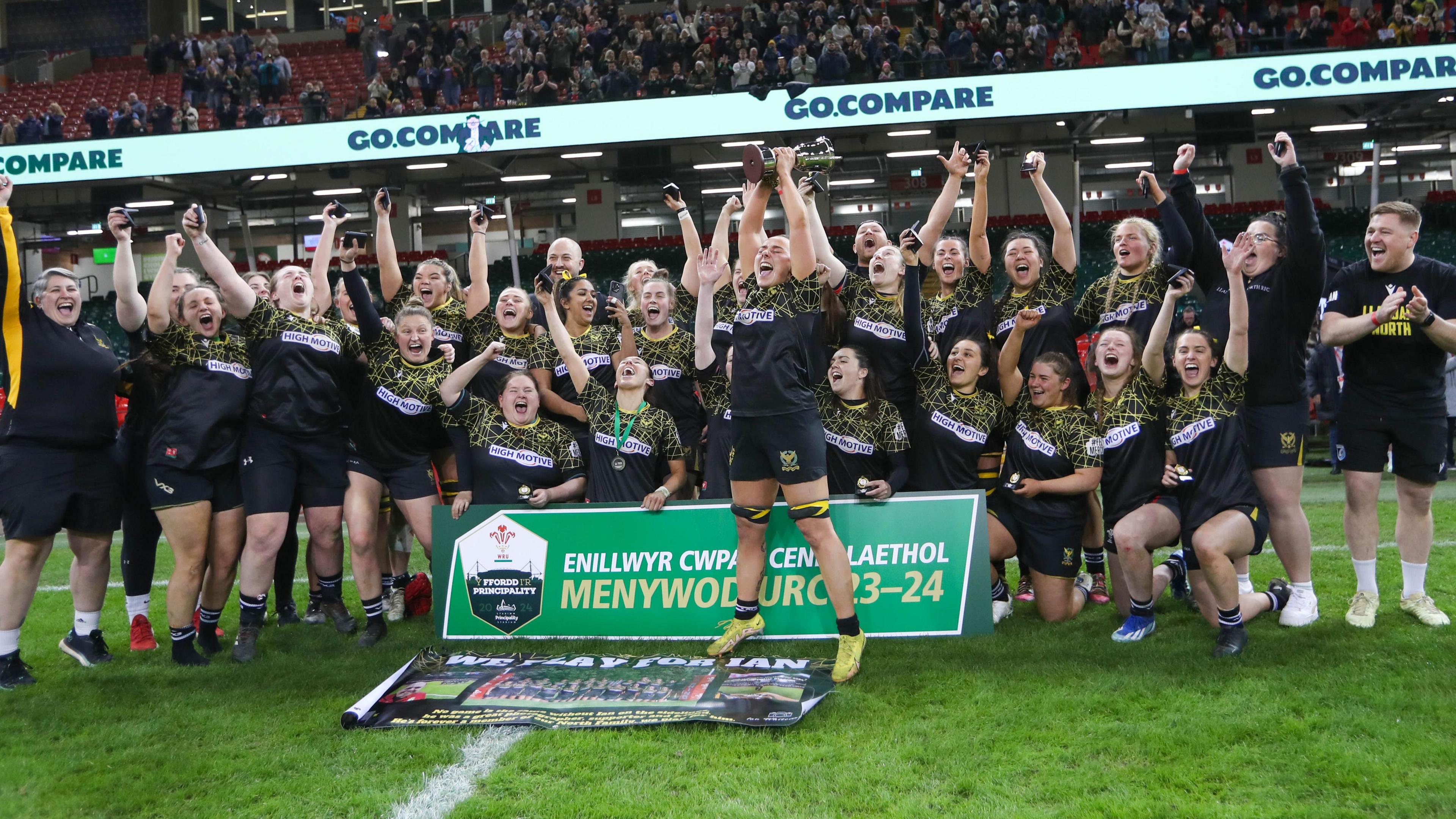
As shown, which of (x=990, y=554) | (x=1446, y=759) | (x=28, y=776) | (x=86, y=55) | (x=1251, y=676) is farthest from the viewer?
(x=86, y=55)

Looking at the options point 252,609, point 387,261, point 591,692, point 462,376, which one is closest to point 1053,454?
point 591,692

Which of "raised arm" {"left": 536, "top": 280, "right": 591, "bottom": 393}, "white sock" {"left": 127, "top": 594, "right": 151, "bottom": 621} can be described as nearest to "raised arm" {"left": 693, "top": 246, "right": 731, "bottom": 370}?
"raised arm" {"left": 536, "top": 280, "right": 591, "bottom": 393}

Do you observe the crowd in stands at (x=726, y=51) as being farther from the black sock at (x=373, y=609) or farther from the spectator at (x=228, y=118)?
the black sock at (x=373, y=609)

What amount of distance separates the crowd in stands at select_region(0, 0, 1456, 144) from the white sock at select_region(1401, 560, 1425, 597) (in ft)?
47.3

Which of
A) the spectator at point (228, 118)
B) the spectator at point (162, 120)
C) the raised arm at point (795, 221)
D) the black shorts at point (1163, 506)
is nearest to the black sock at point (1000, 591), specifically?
the black shorts at point (1163, 506)

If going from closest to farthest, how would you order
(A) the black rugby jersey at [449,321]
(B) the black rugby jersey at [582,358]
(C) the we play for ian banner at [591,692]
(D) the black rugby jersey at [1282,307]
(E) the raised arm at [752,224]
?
(C) the we play for ian banner at [591,692] → (E) the raised arm at [752,224] → (D) the black rugby jersey at [1282,307] → (B) the black rugby jersey at [582,358] → (A) the black rugby jersey at [449,321]

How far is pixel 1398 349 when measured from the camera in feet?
16.9

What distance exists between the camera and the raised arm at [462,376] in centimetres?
577

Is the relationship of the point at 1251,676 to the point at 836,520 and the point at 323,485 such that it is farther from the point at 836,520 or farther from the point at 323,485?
the point at 323,485

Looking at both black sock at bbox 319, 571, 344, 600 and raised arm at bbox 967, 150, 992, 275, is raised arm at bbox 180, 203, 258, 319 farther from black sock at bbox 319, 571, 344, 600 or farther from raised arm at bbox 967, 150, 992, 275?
raised arm at bbox 967, 150, 992, 275

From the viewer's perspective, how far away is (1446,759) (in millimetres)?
3451

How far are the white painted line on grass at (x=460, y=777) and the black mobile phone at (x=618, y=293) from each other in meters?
2.91

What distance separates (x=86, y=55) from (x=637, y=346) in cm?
3257

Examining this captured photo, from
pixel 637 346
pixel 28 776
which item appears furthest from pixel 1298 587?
pixel 28 776
